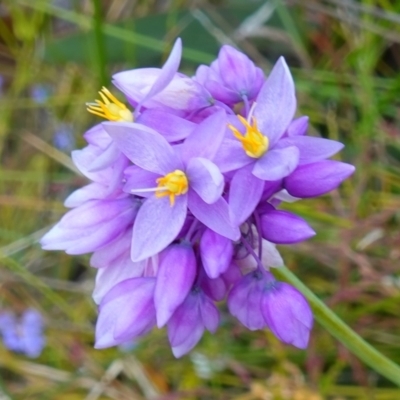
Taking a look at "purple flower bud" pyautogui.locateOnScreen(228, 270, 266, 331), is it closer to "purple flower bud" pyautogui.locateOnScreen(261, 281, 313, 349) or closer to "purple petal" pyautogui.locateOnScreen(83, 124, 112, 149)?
"purple flower bud" pyautogui.locateOnScreen(261, 281, 313, 349)

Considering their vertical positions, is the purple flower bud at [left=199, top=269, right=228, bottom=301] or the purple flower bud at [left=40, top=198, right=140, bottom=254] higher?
the purple flower bud at [left=40, top=198, right=140, bottom=254]

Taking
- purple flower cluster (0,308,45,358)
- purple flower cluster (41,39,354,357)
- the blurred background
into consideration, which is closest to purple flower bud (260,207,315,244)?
purple flower cluster (41,39,354,357)

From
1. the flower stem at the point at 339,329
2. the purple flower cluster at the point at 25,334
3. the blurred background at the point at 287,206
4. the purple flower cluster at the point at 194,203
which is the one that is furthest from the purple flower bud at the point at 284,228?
the purple flower cluster at the point at 25,334

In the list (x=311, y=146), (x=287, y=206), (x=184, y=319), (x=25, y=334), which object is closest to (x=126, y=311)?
(x=184, y=319)

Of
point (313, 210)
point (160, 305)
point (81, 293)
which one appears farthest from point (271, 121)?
point (81, 293)

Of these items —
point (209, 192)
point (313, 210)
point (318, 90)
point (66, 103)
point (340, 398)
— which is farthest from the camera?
point (66, 103)

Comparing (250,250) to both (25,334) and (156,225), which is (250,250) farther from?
(25,334)

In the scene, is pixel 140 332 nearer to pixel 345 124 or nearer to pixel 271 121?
pixel 271 121
